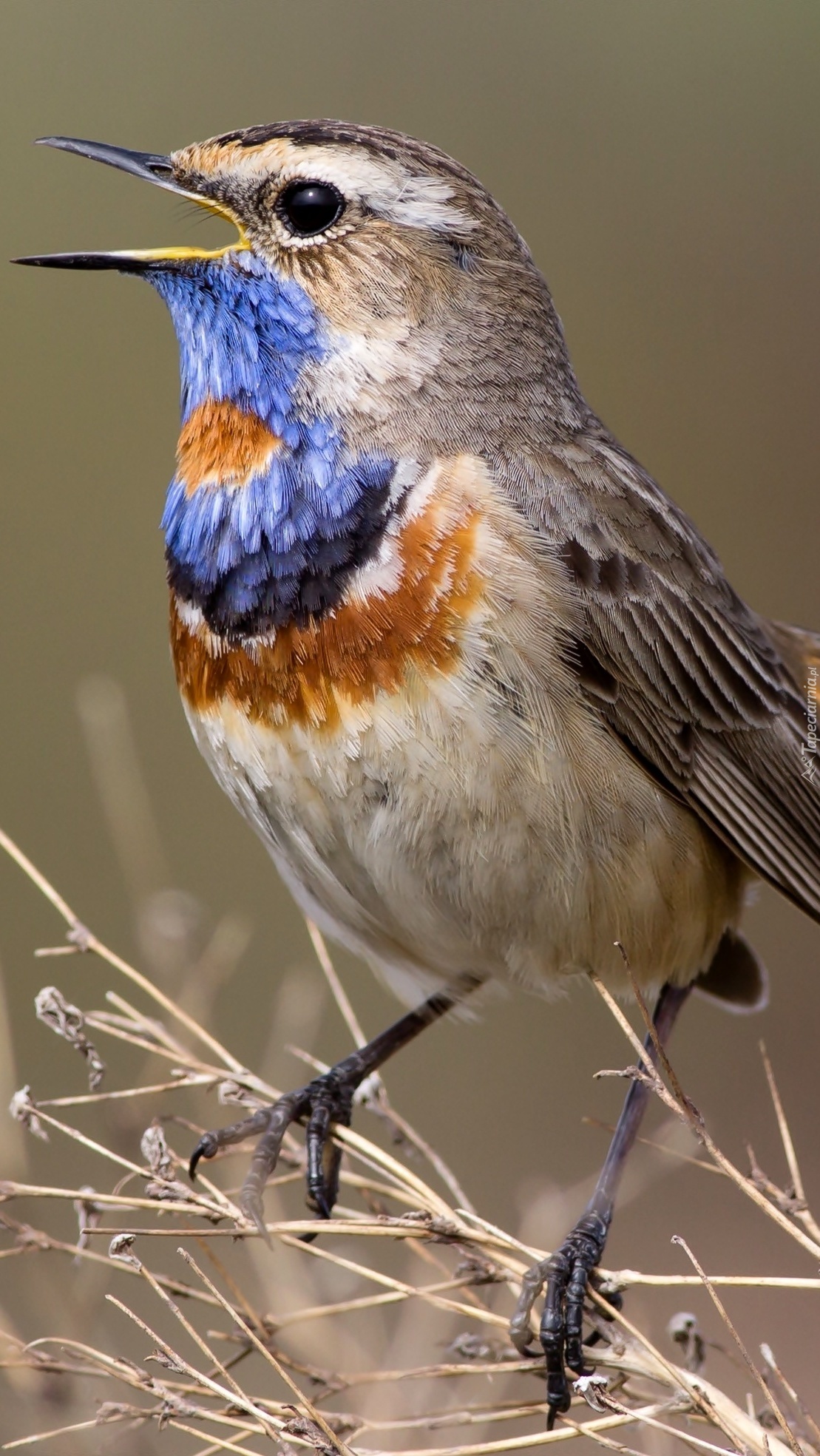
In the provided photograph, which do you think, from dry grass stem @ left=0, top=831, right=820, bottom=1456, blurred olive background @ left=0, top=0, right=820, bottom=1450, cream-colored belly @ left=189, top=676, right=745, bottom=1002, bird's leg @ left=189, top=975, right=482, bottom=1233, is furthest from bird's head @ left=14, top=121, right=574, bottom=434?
blurred olive background @ left=0, top=0, right=820, bottom=1450

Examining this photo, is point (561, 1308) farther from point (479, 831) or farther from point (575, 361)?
point (575, 361)

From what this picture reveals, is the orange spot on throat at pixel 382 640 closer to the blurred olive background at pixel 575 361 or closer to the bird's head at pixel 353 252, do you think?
the bird's head at pixel 353 252

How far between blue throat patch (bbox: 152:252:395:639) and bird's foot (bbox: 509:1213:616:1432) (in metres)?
1.47

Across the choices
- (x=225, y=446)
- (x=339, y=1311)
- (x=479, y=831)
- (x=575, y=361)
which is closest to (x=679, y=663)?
(x=479, y=831)

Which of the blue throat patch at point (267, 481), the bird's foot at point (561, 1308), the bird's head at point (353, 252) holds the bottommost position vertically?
the bird's foot at point (561, 1308)

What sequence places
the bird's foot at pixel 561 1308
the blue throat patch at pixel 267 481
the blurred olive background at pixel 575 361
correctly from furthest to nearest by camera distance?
the blurred olive background at pixel 575 361 → the blue throat patch at pixel 267 481 → the bird's foot at pixel 561 1308

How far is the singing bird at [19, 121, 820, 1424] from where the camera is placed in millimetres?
3232

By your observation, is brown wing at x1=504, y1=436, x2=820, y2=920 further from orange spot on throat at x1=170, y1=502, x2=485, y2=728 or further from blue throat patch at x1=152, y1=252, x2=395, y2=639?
blue throat patch at x1=152, y1=252, x2=395, y2=639

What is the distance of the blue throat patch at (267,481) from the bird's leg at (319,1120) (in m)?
1.13

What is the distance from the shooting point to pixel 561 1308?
325cm

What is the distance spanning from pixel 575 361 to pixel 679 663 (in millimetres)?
4531

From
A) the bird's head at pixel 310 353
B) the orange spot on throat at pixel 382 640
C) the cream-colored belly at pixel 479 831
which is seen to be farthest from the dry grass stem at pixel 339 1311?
the bird's head at pixel 310 353

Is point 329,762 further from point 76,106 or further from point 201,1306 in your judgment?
point 76,106

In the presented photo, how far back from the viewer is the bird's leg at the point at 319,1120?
3.50 metres
